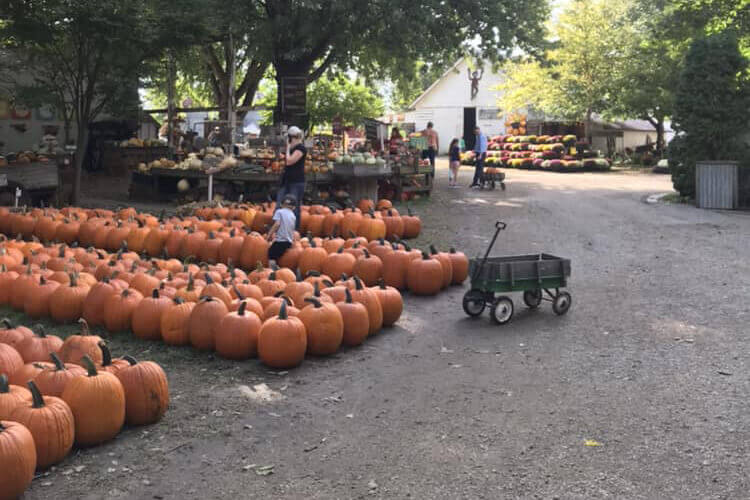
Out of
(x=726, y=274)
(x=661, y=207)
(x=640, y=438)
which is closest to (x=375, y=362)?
(x=640, y=438)

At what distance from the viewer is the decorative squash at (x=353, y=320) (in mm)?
7539

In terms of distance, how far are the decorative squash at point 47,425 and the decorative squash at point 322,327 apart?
2.59 metres

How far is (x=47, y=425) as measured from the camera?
15.9 feet

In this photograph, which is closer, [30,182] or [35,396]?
[35,396]

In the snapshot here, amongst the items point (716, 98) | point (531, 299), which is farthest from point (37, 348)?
point (716, 98)

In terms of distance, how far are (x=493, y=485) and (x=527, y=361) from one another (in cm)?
257

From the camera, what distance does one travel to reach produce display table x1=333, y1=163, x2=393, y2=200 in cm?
1778

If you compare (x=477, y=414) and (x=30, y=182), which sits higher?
(x=30, y=182)

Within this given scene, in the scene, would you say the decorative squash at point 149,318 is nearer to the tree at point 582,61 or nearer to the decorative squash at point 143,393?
the decorative squash at point 143,393

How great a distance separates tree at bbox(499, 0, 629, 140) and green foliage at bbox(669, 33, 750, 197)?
20.3m

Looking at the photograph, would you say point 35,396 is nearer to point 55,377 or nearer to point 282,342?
point 55,377

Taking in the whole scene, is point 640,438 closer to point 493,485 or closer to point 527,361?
point 493,485

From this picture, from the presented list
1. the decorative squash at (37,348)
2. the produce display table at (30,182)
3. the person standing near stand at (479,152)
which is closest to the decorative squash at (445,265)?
the decorative squash at (37,348)

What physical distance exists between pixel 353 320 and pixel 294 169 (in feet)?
16.4
